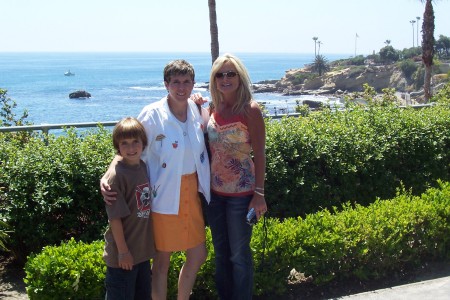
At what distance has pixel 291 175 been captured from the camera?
5.98 metres

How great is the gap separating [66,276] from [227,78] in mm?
1858

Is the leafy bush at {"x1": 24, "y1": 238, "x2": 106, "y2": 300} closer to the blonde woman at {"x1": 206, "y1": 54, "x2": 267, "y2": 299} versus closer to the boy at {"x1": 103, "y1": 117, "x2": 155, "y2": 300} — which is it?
the boy at {"x1": 103, "y1": 117, "x2": 155, "y2": 300}

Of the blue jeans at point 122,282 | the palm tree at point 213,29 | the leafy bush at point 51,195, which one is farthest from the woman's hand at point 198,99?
the palm tree at point 213,29

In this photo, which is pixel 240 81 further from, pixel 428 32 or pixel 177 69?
pixel 428 32

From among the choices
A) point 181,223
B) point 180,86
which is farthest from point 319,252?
point 180,86

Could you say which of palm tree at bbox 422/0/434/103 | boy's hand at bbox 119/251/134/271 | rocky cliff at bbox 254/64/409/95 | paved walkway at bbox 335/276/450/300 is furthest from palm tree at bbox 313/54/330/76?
boy's hand at bbox 119/251/134/271

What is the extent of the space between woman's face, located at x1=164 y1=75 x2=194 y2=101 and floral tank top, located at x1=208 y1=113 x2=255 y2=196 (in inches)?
12.6

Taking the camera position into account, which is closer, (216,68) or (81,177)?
(216,68)

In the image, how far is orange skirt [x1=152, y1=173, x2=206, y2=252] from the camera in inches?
142

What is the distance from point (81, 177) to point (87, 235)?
54 centimetres

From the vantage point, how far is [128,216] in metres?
3.44

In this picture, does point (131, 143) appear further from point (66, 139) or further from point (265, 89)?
point (265, 89)

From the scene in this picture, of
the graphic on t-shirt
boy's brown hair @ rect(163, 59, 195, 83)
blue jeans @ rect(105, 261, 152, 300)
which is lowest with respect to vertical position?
blue jeans @ rect(105, 261, 152, 300)

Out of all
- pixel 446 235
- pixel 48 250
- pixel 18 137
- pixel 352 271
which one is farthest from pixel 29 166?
pixel 446 235
